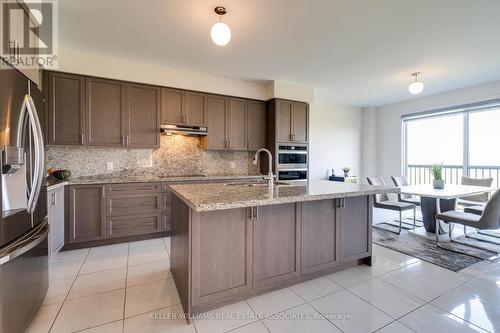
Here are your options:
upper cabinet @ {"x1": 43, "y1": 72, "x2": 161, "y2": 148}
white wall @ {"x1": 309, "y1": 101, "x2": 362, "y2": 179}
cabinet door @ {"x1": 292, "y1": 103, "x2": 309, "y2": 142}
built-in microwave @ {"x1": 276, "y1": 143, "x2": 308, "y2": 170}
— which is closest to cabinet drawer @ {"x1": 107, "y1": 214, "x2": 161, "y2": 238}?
upper cabinet @ {"x1": 43, "y1": 72, "x2": 161, "y2": 148}

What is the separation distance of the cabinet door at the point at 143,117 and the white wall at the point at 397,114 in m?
5.72

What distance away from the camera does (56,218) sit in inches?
105

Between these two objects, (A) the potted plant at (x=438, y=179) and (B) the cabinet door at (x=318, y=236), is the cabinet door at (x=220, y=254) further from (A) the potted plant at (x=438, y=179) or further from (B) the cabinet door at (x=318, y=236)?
(A) the potted plant at (x=438, y=179)

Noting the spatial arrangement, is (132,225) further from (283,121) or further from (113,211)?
(283,121)

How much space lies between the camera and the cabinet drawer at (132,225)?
318 centimetres

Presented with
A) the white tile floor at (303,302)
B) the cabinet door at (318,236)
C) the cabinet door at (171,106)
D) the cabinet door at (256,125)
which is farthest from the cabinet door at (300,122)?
the white tile floor at (303,302)

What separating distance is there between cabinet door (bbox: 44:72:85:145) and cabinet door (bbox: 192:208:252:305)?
8.78 feet

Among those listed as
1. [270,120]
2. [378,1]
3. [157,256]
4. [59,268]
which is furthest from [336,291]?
[270,120]

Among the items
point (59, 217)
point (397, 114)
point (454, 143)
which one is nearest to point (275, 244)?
point (59, 217)

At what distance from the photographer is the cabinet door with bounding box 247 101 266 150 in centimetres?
446

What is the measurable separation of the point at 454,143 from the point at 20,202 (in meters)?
7.22

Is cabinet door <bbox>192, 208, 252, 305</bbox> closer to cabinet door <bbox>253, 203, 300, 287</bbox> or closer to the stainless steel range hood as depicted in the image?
cabinet door <bbox>253, 203, 300, 287</bbox>

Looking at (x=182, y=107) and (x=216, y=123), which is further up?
(x=182, y=107)

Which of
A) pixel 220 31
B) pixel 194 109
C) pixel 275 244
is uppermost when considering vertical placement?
pixel 220 31
